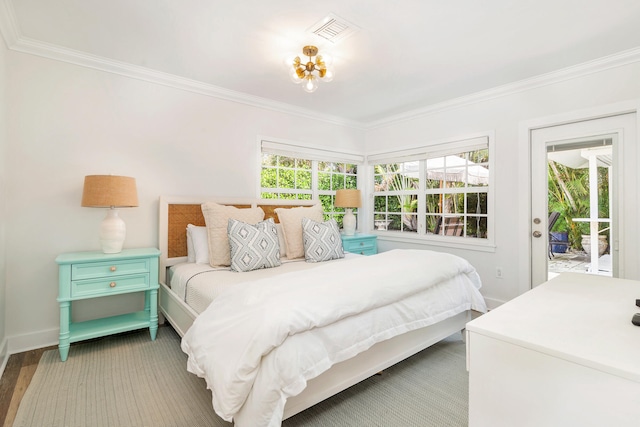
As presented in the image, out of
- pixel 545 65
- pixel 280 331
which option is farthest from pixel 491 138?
pixel 280 331

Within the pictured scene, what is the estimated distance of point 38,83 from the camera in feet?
8.21

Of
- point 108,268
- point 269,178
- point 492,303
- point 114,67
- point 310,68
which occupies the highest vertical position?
point 114,67

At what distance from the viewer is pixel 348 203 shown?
422 centimetres

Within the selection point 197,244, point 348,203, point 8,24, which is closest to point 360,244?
point 348,203

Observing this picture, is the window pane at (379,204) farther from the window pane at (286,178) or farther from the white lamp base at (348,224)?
the window pane at (286,178)

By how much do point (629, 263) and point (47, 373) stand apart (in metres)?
4.53

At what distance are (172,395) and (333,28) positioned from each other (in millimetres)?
2616

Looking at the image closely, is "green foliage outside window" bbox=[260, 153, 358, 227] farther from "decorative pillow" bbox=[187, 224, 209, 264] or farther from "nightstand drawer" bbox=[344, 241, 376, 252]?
"decorative pillow" bbox=[187, 224, 209, 264]

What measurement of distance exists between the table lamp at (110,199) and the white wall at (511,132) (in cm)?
342

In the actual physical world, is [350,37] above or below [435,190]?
above

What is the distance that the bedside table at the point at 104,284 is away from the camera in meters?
2.28

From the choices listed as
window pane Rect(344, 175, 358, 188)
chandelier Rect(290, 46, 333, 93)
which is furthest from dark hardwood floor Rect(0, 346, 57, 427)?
window pane Rect(344, 175, 358, 188)

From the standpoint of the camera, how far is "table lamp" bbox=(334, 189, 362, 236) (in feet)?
13.9

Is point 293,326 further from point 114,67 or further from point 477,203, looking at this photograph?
point 477,203
